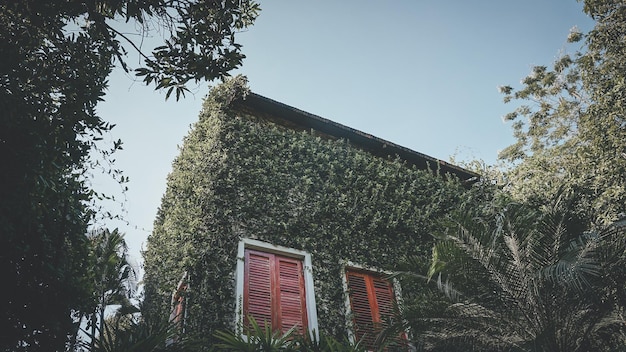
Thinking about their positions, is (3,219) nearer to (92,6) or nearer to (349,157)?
(92,6)

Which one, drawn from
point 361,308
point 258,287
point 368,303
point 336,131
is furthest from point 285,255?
point 336,131

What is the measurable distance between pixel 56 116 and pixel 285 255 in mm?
4402

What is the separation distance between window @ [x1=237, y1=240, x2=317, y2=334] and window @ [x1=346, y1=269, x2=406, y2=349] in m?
0.86

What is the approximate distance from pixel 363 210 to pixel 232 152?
3053 millimetres

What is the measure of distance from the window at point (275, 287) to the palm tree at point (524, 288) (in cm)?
174

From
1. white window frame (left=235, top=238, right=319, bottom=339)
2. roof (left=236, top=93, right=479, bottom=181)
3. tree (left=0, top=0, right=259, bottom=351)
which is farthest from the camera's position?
roof (left=236, top=93, right=479, bottom=181)

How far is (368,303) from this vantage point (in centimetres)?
814

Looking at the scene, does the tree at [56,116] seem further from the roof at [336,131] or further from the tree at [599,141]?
the tree at [599,141]

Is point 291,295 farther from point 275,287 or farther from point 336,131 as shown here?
point 336,131

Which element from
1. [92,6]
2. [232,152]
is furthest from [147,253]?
[92,6]

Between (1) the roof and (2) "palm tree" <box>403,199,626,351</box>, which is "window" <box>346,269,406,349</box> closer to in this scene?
(2) "palm tree" <box>403,199,626,351</box>

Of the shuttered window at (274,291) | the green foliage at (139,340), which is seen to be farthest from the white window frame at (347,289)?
the green foliage at (139,340)

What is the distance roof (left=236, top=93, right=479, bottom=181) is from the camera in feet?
A: 33.3

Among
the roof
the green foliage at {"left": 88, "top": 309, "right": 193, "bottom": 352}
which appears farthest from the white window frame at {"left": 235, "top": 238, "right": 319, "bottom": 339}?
the roof
